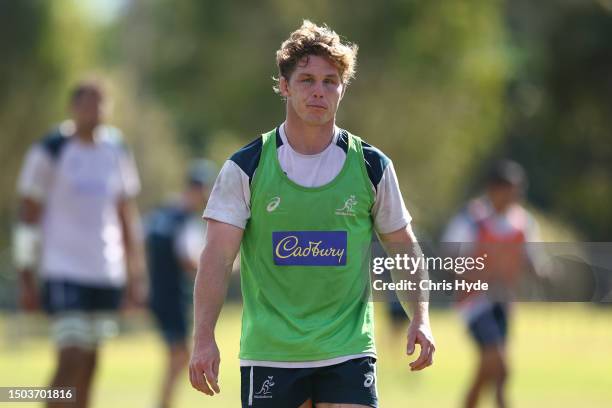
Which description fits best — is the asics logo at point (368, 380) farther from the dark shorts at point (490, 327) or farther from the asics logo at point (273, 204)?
the dark shorts at point (490, 327)

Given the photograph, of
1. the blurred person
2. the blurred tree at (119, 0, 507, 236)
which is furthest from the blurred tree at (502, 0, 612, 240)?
A: the blurred person

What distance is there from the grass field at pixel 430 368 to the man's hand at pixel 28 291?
3.27 feet

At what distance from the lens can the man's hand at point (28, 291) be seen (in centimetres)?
962

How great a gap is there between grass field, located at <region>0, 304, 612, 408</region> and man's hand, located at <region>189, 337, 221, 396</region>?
16.0ft

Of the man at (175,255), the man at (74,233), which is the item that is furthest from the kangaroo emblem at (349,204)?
the man at (175,255)

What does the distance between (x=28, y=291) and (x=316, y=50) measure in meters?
4.47

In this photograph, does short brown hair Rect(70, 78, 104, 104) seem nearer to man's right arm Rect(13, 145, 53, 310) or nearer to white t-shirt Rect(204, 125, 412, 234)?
man's right arm Rect(13, 145, 53, 310)

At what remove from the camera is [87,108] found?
971 cm

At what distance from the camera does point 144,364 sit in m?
20.8

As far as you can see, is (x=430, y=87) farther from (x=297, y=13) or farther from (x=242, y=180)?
(x=242, y=180)

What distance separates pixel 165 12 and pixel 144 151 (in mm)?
6249

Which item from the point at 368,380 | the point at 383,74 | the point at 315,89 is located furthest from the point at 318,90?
the point at 383,74

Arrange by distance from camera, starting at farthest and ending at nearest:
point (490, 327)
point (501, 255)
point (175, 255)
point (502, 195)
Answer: point (175, 255) → point (502, 195) → point (490, 327) → point (501, 255)

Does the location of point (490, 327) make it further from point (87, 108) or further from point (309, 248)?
point (309, 248)
